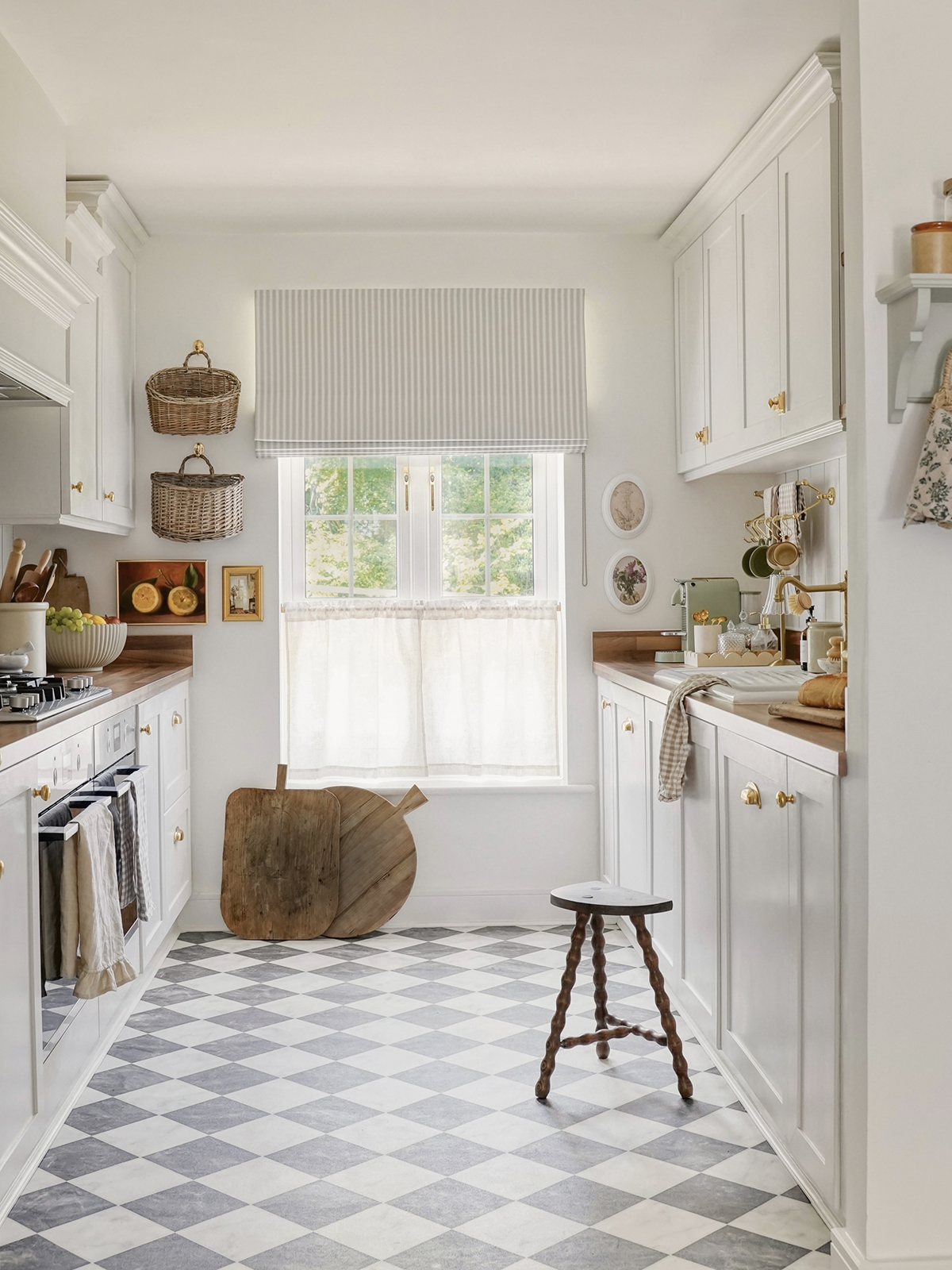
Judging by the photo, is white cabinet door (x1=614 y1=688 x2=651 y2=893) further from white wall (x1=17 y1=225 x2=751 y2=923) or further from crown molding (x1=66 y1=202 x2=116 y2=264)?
crown molding (x1=66 y1=202 x2=116 y2=264)

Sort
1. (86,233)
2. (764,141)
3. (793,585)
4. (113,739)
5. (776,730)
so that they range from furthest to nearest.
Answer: (793,585) → (86,233) → (764,141) → (113,739) → (776,730)

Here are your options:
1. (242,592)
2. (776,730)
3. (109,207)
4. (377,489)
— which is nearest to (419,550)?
(377,489)

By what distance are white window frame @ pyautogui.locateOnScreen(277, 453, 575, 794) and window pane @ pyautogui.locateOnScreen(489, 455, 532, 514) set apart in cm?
4

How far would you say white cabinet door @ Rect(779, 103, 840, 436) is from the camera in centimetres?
283

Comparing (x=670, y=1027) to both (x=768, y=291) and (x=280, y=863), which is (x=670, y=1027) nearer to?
(x=280, y=863)

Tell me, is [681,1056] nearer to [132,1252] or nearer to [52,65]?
[132,1252]

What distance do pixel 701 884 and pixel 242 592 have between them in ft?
7.12

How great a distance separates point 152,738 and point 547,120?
218 centimetres

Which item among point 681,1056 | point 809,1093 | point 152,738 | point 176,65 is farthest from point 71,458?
point 809,1093

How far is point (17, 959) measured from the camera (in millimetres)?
2197

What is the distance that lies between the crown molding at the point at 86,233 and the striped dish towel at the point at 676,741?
7.19ft

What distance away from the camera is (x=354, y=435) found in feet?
14.0

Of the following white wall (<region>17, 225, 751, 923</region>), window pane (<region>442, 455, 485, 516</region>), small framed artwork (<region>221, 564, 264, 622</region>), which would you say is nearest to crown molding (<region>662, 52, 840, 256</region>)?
white wall (<region>17, 225, 751, 923</region>)

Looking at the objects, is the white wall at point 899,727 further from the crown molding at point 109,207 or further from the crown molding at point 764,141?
the crown molding at point 109,207
